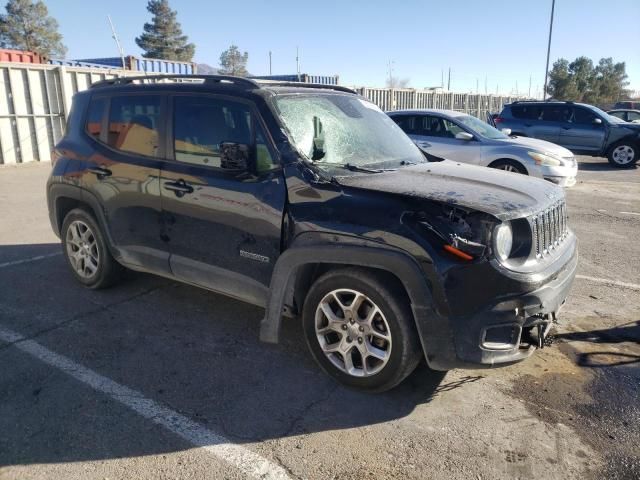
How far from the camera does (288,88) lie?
12.7ft

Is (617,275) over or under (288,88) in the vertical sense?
under

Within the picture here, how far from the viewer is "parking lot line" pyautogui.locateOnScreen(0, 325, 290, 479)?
259cm

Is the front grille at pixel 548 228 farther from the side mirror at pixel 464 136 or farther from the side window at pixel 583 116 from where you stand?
the side window at pixel 583 116

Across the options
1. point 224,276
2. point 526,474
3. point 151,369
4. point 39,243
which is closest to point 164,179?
point 224,276

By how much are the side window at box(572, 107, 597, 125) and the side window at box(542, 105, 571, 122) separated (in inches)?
8.5

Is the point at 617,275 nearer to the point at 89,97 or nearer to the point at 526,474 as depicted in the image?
the point at 526,474

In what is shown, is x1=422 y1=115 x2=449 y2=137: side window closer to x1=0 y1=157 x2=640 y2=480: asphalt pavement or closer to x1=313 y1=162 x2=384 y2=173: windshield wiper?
x1=0 y1=157 x2=640 y2=480: asphalt pavement

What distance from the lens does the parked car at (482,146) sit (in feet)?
30.9

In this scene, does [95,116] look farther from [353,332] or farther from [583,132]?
[583,132]

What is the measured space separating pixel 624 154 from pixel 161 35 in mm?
57028

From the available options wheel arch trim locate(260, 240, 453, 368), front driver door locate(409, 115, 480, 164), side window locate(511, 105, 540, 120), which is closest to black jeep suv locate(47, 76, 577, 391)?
wheel arch trim locate(260, 240, 453, 368)

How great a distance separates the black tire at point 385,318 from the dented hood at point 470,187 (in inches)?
21.8

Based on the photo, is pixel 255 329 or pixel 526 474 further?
pixel 255 329

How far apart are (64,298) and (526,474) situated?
13.5ft
